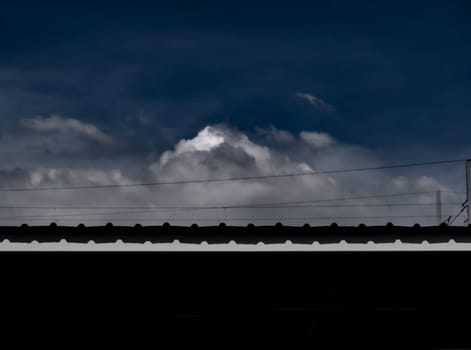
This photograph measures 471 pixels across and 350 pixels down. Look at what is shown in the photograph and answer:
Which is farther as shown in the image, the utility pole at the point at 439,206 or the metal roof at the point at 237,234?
the utility pole at the point at 439,206

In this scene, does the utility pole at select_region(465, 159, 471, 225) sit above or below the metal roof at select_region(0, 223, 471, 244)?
above

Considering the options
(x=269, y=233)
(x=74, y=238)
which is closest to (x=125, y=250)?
(x=74, y=238)

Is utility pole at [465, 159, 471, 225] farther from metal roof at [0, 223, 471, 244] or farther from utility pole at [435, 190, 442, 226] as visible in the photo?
metal roof at [0, 223, 471, 244]

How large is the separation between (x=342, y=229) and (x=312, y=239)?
359 millimetres

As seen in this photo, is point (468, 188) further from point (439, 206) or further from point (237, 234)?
point (237, 234)

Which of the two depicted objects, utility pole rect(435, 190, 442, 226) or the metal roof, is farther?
utility pole rect(435, 190, 442, 226)

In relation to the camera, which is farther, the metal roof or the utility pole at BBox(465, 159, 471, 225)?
the utility pole at BBox(465, 159, 471, 225)

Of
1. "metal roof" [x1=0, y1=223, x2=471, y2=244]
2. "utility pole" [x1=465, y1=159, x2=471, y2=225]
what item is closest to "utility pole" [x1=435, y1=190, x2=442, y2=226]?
"utility pole" [x1=465, y1=159, x2=471, y2=225]

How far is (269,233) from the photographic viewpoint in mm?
6766

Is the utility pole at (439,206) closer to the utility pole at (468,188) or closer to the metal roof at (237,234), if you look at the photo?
the utility pole at (468,188)

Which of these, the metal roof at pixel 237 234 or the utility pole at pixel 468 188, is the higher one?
the utility pole at pixel 468 188

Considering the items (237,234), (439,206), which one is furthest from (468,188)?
(237,234)

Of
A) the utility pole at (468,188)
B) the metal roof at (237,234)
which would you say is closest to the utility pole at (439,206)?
the utility pole at (468,188)
